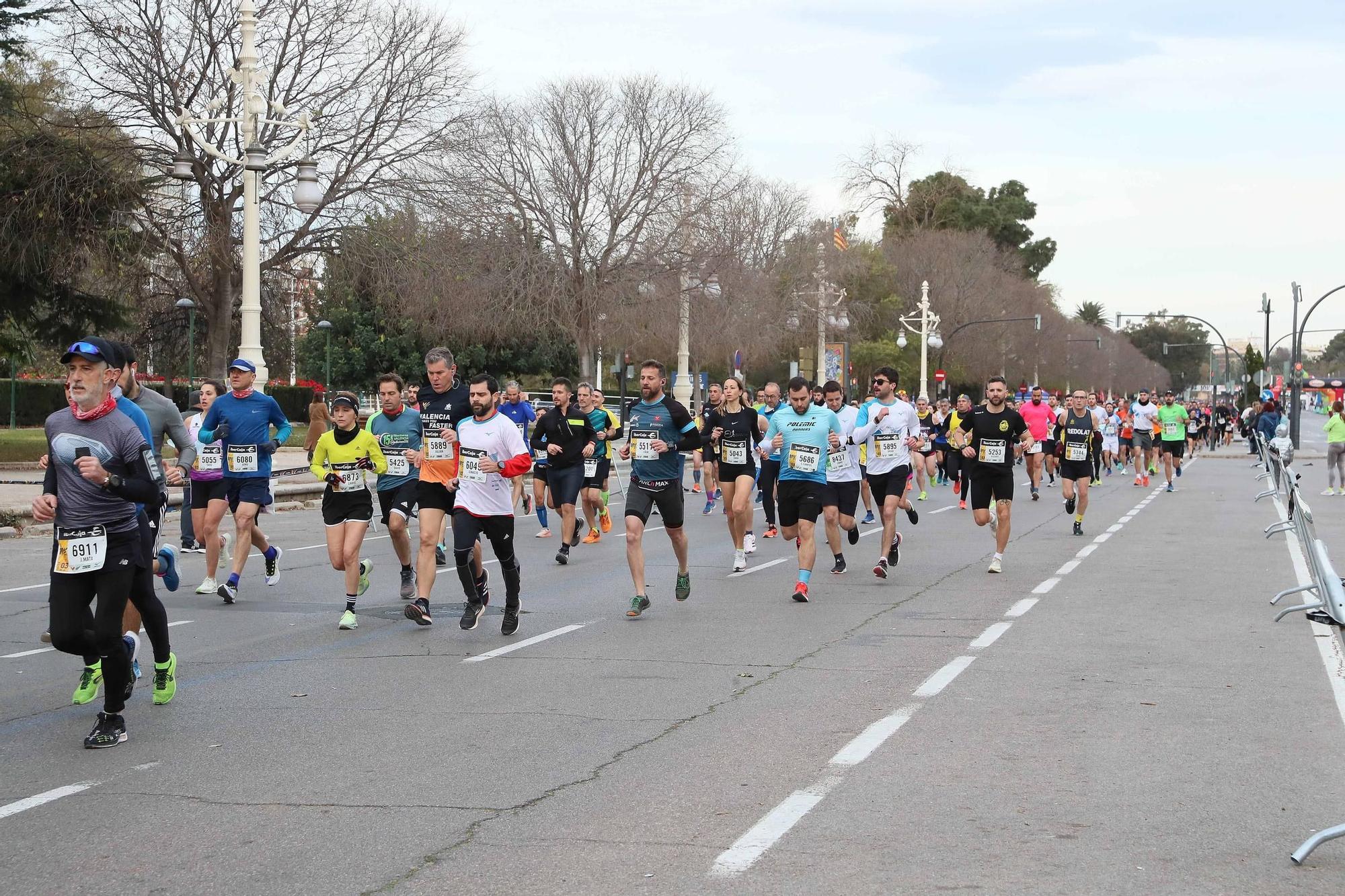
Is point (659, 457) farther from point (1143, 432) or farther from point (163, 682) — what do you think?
point (1143, 432)

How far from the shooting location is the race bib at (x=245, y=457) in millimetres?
11914

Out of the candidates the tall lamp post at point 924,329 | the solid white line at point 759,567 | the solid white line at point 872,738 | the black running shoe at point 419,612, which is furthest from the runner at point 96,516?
the tall lamp post at point 924,329

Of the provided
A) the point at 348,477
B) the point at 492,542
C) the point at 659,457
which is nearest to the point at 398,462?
the point at 348,477

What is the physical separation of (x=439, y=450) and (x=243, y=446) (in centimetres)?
228

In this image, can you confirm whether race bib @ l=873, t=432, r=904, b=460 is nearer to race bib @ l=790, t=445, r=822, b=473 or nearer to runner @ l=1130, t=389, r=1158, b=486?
race bib @ l=790, t=445, r=822, b=473

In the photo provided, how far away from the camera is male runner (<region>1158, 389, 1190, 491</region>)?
2933 cm

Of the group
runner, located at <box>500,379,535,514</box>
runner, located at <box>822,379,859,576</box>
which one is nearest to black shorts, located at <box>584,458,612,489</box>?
runner, located at <box>500,379,535,514</box>

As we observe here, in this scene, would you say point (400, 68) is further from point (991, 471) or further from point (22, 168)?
point (991, 471)

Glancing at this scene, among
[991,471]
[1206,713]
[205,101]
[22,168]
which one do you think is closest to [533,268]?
[205,101]

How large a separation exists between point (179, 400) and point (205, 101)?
27376 mm

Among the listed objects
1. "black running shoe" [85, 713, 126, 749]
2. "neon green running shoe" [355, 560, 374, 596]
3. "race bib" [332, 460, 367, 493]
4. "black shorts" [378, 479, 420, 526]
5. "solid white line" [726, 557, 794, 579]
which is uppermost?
"race bib" [332, 460, 367, 493]

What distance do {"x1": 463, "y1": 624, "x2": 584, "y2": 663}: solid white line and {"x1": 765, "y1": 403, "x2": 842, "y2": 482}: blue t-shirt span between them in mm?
2527

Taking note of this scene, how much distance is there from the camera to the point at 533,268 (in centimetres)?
4019

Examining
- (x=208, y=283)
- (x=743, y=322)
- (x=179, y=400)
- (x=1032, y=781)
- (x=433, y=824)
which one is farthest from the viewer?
(x=179, y=400)
